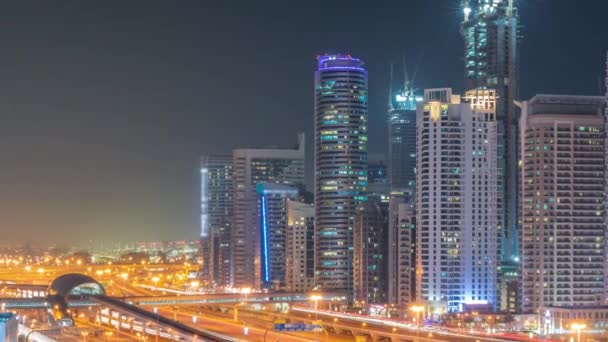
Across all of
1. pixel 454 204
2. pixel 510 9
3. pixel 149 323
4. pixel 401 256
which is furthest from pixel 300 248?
pixel 149 323

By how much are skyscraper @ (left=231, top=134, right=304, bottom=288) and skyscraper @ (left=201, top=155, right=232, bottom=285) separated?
654 centimetres

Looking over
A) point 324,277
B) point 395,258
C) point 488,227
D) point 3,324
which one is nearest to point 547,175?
point 488,227

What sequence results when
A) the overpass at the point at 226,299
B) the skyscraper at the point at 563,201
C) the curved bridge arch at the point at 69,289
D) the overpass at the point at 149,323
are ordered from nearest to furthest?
the overpass at the point at 149,323, the skyscraper at the point at 563,201, the curved bridge arch at the point at 69,289, the overpass at the point at 226,299

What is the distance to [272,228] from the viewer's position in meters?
135

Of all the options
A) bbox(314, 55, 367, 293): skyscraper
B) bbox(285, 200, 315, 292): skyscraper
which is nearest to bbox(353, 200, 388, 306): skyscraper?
bbox(314, 55, 367, 293): skyscraper

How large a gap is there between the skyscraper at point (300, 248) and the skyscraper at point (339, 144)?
4782 millimetres

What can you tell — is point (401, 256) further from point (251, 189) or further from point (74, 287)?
point (251, 189)

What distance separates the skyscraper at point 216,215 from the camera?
15275 centimetres

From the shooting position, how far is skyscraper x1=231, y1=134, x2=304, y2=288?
140625 millimetres

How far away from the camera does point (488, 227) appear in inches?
3698

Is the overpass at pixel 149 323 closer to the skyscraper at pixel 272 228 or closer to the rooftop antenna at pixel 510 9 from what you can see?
the skyscraper at pixel 272 228

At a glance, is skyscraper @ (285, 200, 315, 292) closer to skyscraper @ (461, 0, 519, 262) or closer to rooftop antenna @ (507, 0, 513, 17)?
skyscraper @ (461, 0, 519, 262)

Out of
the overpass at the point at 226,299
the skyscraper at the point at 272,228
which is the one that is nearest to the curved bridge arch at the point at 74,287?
the overpass at the point at 226,299

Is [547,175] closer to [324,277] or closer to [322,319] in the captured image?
[322,319]
